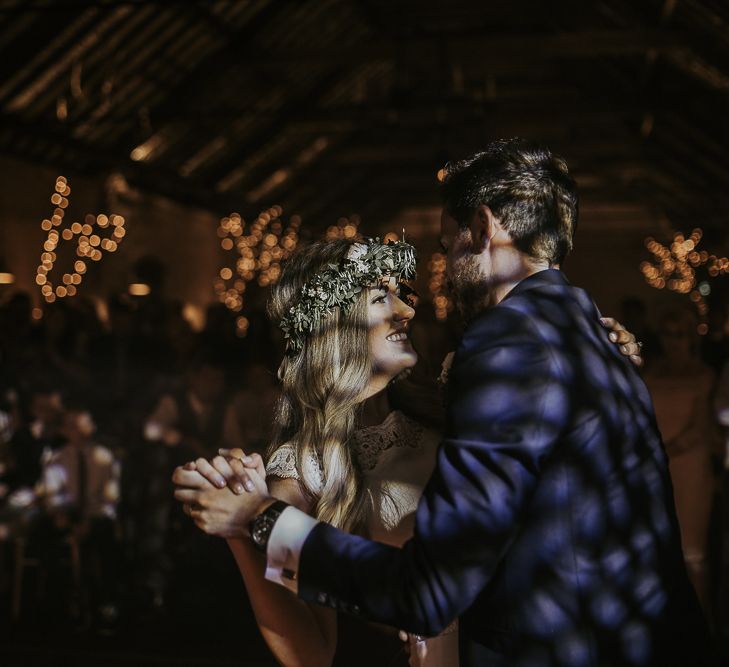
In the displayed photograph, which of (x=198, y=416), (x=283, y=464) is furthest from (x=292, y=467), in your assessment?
(x=198, y=416)

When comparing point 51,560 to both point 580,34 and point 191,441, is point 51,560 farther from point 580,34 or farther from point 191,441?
point 580,34

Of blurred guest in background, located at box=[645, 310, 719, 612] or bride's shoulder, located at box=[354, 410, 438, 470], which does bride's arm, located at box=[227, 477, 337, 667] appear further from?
blurred guest in background, located at box=[645, 310, 719, 612]

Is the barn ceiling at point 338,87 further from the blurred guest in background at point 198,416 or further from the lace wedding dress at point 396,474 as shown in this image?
the lace wedding dress at point 396,474

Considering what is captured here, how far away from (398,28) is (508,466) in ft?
48.0

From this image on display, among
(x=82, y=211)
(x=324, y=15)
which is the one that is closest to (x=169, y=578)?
(x=82, y=211)

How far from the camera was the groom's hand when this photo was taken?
1.39m

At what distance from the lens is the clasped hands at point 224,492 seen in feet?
4.58

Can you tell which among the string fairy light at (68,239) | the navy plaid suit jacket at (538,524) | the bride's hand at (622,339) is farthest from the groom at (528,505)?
the string fairy light at (68,239)

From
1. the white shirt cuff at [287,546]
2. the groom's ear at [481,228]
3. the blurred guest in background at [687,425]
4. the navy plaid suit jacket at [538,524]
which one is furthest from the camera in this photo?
the blurred guest in background at [687,425]

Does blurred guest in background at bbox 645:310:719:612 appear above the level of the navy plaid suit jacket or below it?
below

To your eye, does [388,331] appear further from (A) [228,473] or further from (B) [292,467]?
(A) [228,473]

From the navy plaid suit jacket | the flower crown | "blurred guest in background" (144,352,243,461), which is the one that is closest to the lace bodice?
the flower crown

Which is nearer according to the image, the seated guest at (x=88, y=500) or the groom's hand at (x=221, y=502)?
the groom's hand at (x=221, y=502)

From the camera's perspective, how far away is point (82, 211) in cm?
1361
